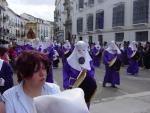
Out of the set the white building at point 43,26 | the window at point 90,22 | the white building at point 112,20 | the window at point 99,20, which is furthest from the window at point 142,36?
the white building at point 43,26

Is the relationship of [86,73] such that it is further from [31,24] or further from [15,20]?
[15,20]

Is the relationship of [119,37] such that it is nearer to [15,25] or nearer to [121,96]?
[121,96]

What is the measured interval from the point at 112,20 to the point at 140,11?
6615mm

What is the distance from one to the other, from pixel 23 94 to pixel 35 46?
51.2 feet

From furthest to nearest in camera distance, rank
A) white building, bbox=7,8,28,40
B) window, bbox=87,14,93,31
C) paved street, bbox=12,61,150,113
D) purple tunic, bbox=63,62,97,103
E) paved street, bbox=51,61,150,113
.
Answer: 1. white building, bbox=7,8,28,40
2. window, bbox=87,14,93,31
3. paved street, bbox=12,61,150,113
4. paved street, bbox=51,61,150,113
5. purple tunic, bbox=63,62,97,103

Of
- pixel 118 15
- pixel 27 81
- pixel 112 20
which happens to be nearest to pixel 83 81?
pixel 27 81

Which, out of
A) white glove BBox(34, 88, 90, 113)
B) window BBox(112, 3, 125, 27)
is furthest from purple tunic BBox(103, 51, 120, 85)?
window BBox(112, 3, 125, 27)

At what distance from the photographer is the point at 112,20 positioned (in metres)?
36.7

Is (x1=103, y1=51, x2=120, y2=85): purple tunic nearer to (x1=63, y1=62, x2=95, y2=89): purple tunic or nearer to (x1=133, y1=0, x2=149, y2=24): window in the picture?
(x1=63, y1=62, x2=95, y2=89): purple tunic

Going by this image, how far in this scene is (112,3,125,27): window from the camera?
111 feet

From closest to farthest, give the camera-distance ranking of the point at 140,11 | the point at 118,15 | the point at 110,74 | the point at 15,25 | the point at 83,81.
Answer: the point at 83,81 → the point at 110,74 → the point at 140,11 → the point at 118,15 → the point at 15,25

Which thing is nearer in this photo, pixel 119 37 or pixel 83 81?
pixel 83 81

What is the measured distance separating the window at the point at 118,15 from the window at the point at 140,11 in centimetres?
241

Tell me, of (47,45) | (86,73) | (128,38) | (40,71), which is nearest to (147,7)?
(128,38)
